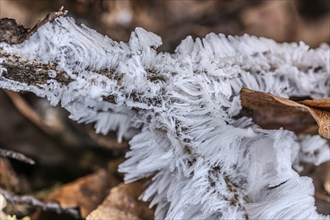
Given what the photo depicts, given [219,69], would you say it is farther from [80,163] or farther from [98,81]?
[80,163]

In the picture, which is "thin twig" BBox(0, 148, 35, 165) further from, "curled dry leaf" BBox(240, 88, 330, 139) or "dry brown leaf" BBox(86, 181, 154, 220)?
"curled dry leaf" BBox(240, 88, 330, 139)

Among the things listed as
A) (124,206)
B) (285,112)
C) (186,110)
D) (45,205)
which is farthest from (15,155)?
(285,112)

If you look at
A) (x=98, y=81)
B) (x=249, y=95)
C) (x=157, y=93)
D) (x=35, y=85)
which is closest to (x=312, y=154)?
(x=249, y=95)

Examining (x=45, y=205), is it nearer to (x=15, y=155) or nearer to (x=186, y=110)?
(x=15, y=155)

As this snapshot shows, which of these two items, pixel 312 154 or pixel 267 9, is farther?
pixel 267 9

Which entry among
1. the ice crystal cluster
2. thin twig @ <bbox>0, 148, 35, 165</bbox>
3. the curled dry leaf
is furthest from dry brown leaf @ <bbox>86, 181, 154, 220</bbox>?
the curled dry leaf

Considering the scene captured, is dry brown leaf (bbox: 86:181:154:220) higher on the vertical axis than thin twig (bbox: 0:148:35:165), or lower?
lower
